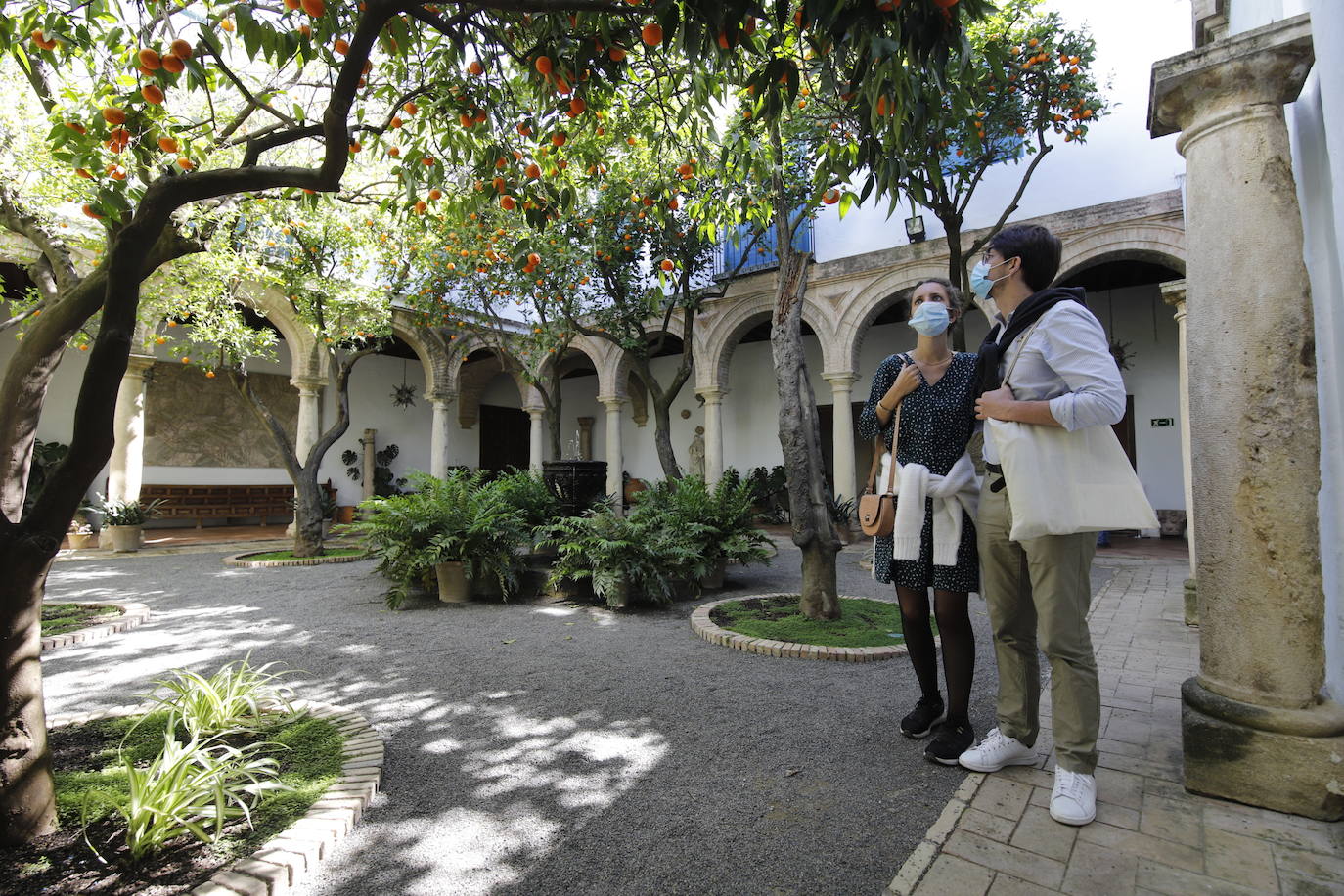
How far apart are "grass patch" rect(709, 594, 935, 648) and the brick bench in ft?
35.4

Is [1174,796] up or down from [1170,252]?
down

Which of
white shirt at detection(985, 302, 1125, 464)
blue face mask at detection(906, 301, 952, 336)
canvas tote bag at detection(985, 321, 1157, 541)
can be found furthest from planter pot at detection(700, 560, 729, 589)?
canvas tote bag at detection(985, 321, 1157, 541)

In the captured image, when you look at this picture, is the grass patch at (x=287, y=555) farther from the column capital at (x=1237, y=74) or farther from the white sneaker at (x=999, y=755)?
the column capital at (x=1237, y=74)

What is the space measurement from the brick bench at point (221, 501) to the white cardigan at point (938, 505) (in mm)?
13113

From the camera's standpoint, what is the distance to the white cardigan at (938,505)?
248 centimetres

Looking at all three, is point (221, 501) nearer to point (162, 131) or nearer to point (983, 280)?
point (162, 131)

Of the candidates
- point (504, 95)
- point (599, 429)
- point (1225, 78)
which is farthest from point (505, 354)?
point (1225, 78)

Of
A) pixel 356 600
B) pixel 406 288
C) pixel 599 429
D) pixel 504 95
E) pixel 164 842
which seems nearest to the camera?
pixel 164 842

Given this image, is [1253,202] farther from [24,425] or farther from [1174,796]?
[24,425]

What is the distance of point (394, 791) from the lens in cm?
240

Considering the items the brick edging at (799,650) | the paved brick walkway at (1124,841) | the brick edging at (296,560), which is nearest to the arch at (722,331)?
the brick edging at (296,560)

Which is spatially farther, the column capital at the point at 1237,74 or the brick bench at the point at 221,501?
the brick bench at the point at 221,501

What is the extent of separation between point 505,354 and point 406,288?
2.24 meters

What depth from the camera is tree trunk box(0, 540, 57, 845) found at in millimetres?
1905
